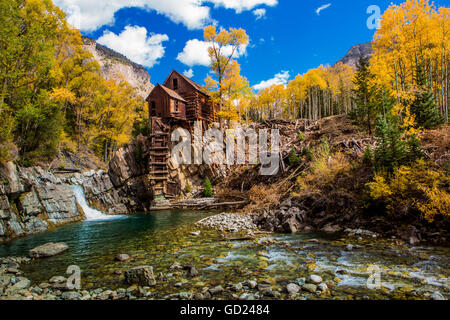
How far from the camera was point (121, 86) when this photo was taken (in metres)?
33.9

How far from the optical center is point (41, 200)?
15.4 m

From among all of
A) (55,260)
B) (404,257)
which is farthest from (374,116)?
(55,260)

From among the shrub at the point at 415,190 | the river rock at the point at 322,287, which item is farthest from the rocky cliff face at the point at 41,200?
the shrub at the point at 415,190

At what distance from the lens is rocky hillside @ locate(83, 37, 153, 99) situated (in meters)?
108

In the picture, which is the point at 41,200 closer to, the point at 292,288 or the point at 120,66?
the point at 292,288

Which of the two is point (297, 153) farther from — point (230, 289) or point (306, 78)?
point (306, 78)

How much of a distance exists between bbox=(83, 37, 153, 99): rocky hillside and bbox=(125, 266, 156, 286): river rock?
370 feet

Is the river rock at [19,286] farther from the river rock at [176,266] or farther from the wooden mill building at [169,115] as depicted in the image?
the wooden mill building at [169,115]

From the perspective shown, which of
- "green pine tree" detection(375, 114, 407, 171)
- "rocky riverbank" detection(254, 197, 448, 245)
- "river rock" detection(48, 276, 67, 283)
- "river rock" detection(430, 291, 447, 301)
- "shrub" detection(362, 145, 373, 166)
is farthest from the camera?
"shrub" detection(362, 145, 373, 166)

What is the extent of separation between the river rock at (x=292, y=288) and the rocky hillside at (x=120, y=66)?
114970 millimetres

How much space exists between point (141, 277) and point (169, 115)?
80.5ft

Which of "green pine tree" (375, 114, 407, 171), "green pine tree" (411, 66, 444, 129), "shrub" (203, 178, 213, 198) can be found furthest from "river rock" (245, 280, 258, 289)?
"shrub" (203, 178, 213, 198)

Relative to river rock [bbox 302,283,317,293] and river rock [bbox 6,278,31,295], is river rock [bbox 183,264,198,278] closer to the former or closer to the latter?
river rock [bbox 302,283,317,293]

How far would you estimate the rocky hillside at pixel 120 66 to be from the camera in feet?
353
